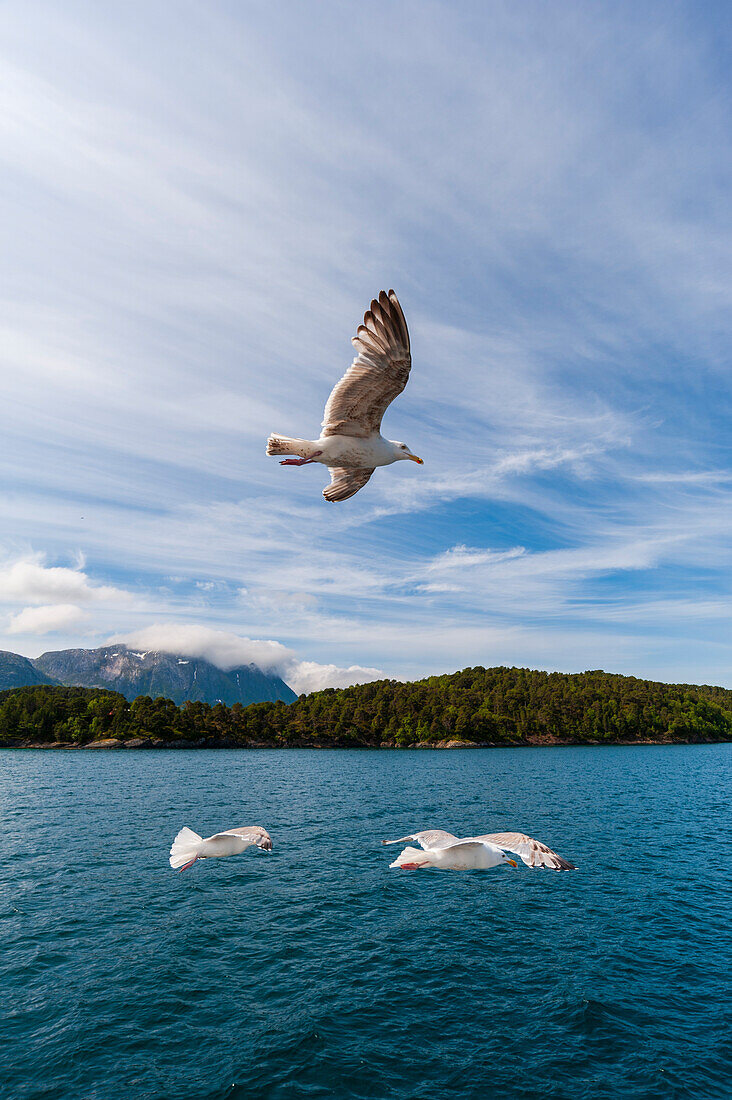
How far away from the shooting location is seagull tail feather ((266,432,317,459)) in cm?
979

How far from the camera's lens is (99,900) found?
23.1 m

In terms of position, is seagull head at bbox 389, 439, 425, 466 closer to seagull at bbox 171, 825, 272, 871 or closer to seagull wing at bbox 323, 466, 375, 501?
seagull wing at bbox 323, 466, 375, 501

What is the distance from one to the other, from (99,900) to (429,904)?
13.7m

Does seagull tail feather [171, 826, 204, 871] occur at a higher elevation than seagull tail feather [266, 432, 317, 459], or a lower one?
lower

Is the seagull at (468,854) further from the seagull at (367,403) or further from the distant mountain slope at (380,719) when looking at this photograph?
the distant mountain slope at (380,719)

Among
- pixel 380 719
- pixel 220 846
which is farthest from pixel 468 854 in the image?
pixel 380 719

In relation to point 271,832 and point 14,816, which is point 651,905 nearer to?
point 271,832

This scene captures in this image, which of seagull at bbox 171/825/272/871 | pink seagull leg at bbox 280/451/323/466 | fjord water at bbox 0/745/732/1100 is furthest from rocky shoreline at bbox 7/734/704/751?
pink seagull leg at bbox 280/451/323/466

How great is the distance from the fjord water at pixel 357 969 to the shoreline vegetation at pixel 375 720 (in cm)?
11871

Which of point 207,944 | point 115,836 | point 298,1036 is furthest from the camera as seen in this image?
point 115,836

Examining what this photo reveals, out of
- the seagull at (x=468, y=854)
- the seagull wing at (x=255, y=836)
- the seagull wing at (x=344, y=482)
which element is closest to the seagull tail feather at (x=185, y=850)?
the seagull wing at (x=255, y=836)

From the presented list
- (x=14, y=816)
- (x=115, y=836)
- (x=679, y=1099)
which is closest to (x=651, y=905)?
(x=679, y=1099)

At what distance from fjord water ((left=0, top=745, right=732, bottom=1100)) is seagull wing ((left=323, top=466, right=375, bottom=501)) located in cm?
1242

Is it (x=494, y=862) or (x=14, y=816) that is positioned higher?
(x=494, y=862)
